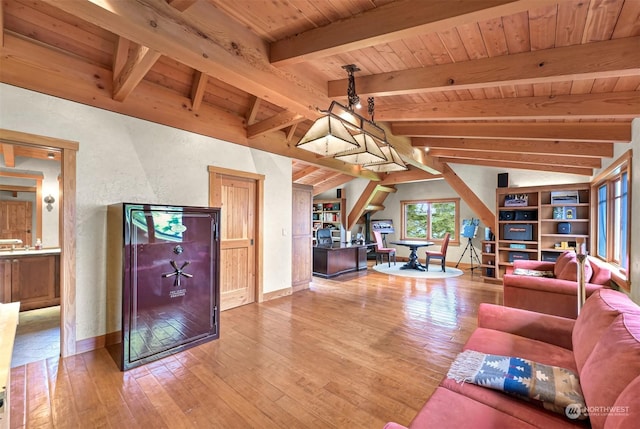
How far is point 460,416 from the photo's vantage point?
1.24 metres

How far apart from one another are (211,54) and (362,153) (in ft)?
4.63

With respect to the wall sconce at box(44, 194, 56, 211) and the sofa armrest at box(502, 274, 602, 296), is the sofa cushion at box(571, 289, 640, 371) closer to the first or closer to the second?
the sofa armrest at box(502, 274, 602, 296)

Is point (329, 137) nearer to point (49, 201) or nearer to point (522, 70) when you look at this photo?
point (522, 70)

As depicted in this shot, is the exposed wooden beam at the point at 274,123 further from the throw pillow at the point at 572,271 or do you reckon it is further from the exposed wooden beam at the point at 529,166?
the exposed wooden beam at the point at 529,166

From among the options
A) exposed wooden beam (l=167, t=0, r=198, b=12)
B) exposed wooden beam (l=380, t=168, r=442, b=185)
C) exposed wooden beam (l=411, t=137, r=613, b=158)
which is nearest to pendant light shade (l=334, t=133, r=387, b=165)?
exposed wooden beam (l=167, t=0, r=198, b=12)

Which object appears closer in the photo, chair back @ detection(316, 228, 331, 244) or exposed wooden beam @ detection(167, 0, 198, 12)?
exposed wooden beam @ detection(167, 0, 198, 12)

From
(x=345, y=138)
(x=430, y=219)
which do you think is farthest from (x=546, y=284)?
(x=430, y=219)

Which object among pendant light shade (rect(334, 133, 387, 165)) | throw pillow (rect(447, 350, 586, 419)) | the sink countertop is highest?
pendant light shade (rect(334, 133, 387, 165))

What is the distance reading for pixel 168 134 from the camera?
353 centimetres

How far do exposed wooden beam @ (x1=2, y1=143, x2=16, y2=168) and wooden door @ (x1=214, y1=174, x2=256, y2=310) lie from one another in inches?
114

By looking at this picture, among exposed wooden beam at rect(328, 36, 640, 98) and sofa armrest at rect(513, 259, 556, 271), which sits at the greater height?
exposed wooden beam at rect(328, 36, 640, 98)

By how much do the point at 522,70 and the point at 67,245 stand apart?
425cm

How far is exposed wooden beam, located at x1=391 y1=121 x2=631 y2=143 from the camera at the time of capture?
3105 mm

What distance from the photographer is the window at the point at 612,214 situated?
359 centimetres
